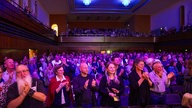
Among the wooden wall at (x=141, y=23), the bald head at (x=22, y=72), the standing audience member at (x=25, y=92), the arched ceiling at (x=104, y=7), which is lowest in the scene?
the standing audience member at (x=25, y=92)

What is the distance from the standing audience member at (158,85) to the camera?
19.3ft

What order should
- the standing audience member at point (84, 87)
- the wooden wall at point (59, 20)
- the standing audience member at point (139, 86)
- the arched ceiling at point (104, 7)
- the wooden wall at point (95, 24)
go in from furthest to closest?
the wooden wall at point (95, 24)
the wooden wall at point (59, 20)
the arched ceiling at point (104, 7)
the standing audience member at point (84, 87)
the standing audience member at point (139, 86)

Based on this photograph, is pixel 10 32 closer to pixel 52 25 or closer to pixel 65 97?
pixel 65 97

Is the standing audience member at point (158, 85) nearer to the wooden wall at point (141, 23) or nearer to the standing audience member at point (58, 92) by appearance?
the standing audience member at point (58, 92)

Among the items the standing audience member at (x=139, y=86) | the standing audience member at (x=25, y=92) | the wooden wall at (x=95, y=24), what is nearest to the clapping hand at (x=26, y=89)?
the standing audience member at (x=25, y=92)

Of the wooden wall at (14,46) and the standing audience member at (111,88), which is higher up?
the wooden wall at (14,46)

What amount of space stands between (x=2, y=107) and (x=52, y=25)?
32.4 meters

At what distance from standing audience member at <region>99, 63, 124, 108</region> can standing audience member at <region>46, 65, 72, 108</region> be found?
0.64 m

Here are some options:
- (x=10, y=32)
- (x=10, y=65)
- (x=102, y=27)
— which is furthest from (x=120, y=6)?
(x=10, y=65)

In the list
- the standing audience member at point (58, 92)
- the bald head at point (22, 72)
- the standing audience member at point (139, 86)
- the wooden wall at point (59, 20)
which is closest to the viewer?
the bald head at point (22, 72)

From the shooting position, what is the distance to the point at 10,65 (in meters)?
6.29

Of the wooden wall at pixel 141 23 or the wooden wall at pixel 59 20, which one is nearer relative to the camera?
the wooden wall at pixel 59 20

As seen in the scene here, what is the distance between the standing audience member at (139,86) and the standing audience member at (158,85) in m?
0.23

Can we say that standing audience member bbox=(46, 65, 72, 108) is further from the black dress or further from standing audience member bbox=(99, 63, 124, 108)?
the black dress
